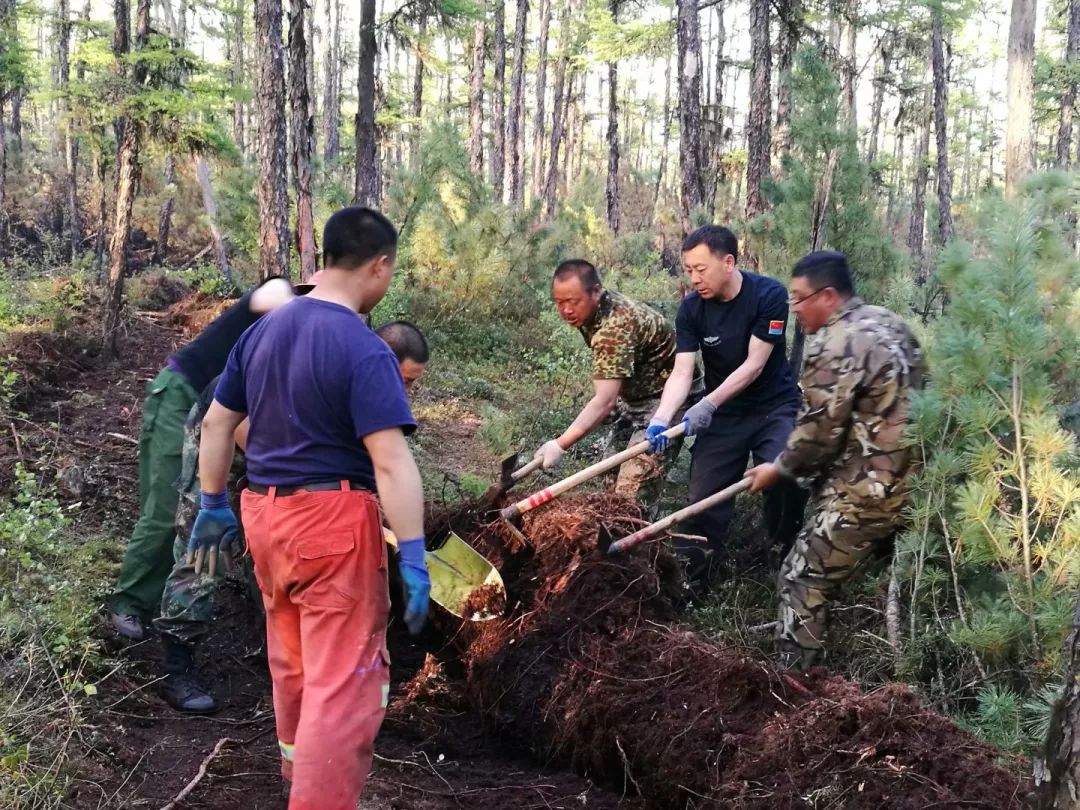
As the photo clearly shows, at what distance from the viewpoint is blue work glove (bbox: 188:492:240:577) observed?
Answer: 9.74 ft

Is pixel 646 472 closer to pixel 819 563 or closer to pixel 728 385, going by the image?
pixel 728 385

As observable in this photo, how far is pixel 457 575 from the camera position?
4.09 m

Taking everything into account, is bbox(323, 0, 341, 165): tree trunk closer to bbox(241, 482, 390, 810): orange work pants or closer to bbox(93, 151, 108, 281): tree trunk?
bbox(93, 151, 108, 281): tree trunk

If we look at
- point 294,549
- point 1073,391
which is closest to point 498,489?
point 294,549

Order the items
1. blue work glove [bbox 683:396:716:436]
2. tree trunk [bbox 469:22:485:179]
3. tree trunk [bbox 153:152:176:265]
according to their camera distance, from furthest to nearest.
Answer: tree trunk [bbox 153:152:176:265]
tree trunk [bbox 469:22:485:179]
blue work glove [bbox 683:396:716:436]

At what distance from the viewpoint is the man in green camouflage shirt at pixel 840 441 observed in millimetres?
3381

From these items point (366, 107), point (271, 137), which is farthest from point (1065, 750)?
point (366, 107)

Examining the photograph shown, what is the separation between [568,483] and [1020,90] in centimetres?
1222

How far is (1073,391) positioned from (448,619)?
3.17 meters

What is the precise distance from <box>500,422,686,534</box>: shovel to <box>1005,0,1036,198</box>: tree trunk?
10397mm

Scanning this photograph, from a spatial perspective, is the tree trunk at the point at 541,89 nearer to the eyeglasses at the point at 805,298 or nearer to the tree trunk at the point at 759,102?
the tree trunk at the point at 759,102

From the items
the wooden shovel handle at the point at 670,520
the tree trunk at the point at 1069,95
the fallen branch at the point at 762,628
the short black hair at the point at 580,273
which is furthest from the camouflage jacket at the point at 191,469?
the tree trunk at the point at 1069,95

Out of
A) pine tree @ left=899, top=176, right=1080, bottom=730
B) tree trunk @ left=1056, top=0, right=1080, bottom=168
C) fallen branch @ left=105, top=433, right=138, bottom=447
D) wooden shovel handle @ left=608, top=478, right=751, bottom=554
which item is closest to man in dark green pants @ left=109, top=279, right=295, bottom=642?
wooden shovel handle @ left=608, top=478, right=751, bottom=554

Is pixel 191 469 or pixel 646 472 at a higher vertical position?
pixel 191 469
